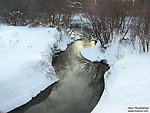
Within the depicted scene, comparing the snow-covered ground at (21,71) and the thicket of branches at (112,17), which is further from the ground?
the thicket of branches at (112,17)

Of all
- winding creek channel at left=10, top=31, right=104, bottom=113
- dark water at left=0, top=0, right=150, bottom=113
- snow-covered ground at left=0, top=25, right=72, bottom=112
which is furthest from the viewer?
dark water at left=0, top=0, right=150, bottom=113

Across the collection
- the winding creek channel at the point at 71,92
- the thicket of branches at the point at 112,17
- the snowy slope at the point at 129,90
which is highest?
the thicket of branches at the point at 112,17

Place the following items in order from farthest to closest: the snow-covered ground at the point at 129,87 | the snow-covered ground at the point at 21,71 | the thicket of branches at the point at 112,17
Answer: the thicket of branches at the point at 112,17, the snow-covered ground at the point at 21,71, the snow-covered ground at the point at 129,87

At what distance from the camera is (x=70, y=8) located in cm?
1293

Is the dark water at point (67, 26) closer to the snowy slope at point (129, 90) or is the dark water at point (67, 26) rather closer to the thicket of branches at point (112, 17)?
the thicket of branches at point (112, 17)

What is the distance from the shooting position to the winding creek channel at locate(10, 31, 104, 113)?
4.45 meters

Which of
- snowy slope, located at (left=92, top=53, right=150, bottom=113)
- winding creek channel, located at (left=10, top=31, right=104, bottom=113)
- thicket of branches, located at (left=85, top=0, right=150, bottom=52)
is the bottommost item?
winding creek channel, located at (left=10, top=31, right=104, bottom=113)

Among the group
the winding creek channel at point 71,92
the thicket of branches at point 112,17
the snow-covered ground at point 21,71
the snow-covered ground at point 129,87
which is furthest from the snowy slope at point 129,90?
the snow-covered ground at point 21,71

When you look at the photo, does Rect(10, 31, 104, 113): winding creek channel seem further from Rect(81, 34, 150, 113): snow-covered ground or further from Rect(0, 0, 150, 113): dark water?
Rect(81, 34, 150, 113): snow-covered ground

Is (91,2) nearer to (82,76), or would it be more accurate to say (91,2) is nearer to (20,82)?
(82,76)

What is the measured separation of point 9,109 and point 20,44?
374cm

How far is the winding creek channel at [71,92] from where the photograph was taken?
175 inches

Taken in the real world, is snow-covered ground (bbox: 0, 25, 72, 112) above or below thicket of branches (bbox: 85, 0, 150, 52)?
below

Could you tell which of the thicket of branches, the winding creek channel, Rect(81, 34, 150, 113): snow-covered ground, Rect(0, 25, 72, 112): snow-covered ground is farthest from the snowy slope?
Rect(0, 25, 72, 112): snow-covered ground
